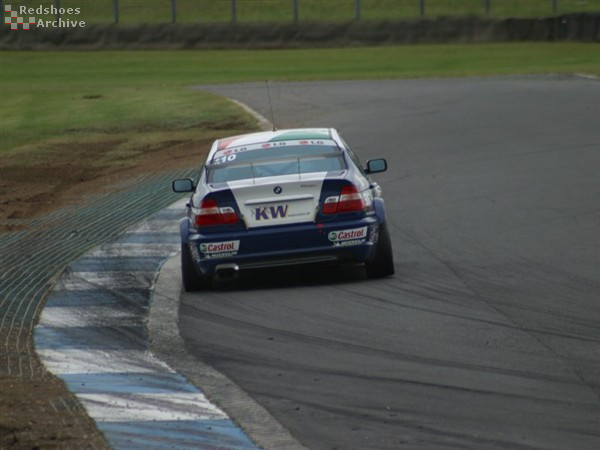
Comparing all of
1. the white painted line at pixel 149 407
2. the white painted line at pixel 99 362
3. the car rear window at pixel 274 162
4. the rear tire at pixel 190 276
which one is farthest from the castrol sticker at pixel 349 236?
the white painted line at pixel 149 407

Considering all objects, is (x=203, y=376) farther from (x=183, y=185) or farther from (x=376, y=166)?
(x=376, y=166)

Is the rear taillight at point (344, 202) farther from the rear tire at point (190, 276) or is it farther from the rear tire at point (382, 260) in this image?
the rear tire at point (190, 276)

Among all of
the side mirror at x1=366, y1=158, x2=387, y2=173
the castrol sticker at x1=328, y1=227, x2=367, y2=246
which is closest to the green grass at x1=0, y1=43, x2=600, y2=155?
the side mirror at x1=366, y1=158, x2=387, y2=173

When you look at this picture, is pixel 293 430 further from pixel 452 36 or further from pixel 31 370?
pixel 452 36

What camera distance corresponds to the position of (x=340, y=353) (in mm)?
9000

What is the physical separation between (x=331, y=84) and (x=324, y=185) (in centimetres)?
2317

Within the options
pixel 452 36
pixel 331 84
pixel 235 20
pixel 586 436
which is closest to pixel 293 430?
pixel 586 436

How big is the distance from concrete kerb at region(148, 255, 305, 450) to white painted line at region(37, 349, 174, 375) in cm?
→ 12

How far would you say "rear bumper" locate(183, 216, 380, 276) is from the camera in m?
11.4

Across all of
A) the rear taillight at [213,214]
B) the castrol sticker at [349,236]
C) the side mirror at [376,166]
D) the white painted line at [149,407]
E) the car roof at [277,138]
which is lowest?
the white painted line at [149,407]

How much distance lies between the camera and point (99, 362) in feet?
29.8

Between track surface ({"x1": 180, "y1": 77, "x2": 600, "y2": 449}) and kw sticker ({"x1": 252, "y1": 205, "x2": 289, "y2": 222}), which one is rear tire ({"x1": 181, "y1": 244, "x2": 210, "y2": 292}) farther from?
kw sticker ({"x1": 252, "y1": 205, "x2": 289, "y2": 222})

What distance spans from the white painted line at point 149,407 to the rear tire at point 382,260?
3778 mm

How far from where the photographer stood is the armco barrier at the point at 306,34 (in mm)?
46938
